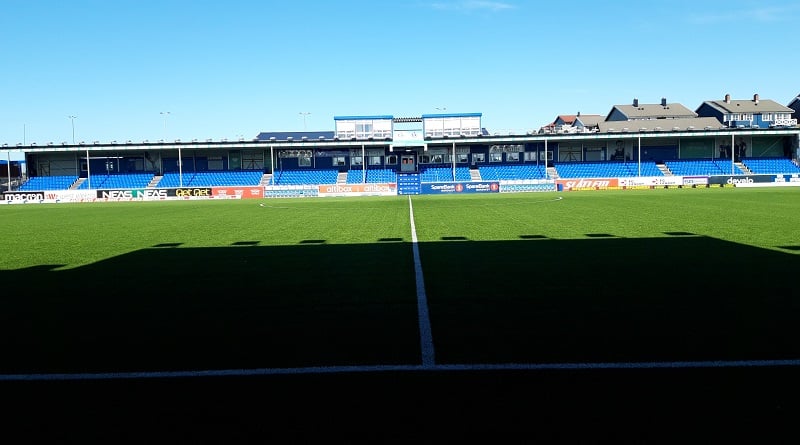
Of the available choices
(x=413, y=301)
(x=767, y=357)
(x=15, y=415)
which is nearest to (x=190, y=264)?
(x=413, y=301)

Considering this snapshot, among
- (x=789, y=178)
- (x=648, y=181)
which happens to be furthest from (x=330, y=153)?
(x=789, y=178)

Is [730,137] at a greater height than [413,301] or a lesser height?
A: greater

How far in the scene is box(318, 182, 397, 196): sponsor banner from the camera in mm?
64688

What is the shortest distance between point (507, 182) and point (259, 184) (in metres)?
27.6

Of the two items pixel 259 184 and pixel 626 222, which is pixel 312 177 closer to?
pixel 259 184

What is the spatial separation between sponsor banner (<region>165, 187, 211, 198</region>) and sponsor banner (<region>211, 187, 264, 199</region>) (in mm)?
699

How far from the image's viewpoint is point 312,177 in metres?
72.4

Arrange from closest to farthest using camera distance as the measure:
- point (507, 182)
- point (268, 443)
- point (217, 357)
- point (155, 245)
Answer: point (268, 443)
point (217, 357)
point (155, 245)
point (507, 182)

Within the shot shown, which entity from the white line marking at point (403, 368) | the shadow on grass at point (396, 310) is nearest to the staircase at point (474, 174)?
the shadow on grass at point (396, 310)

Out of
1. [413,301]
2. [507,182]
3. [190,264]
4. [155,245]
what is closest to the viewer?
[413,301]

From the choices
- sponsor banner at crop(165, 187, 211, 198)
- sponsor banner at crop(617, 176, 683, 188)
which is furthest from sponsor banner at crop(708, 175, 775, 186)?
sponsor banner at crop(165, 187, 211, 198)

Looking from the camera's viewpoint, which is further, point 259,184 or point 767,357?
point 259,184

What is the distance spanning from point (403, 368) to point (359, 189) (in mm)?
60669

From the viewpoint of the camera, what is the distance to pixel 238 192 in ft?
214
